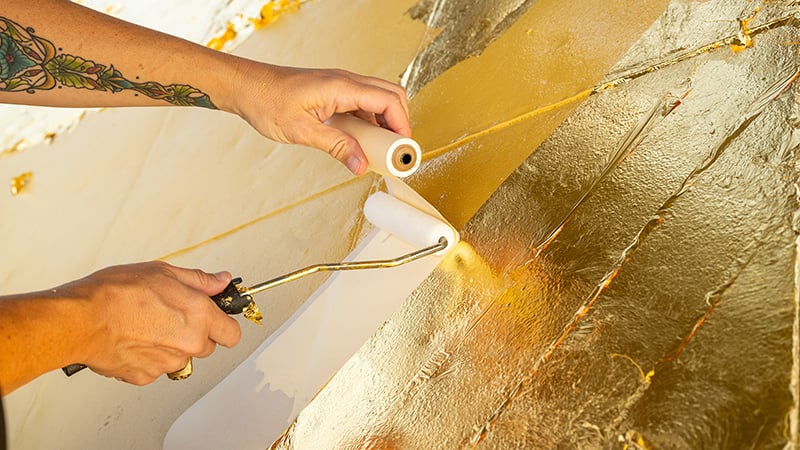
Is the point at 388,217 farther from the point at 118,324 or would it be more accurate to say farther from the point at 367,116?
the point at 118,324

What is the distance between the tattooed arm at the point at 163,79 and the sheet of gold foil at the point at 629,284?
32cm

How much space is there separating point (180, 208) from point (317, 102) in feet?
2.69

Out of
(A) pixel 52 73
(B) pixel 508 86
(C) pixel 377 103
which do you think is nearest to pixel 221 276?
(C) pixel 377 103

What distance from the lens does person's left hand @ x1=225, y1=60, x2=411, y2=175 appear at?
153 centimetres

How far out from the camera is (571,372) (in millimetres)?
1250

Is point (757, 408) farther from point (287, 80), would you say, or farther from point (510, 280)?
point (287, 80)

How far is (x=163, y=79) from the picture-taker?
1640mm

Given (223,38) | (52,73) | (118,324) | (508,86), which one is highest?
(508,86)

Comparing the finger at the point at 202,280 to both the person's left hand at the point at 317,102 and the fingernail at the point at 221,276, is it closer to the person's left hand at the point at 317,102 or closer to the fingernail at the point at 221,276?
the fingernail at the point at 221,276

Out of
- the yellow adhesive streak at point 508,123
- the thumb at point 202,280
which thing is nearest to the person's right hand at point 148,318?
the thumb at point 202,280

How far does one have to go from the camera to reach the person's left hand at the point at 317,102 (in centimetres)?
153

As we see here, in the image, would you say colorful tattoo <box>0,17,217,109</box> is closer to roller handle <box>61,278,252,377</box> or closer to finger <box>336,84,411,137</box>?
finger <box>336,84,411,137</box>

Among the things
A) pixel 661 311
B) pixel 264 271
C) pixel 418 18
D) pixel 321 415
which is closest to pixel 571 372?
pixel 661 311

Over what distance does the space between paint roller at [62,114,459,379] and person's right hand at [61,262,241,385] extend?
5cm
